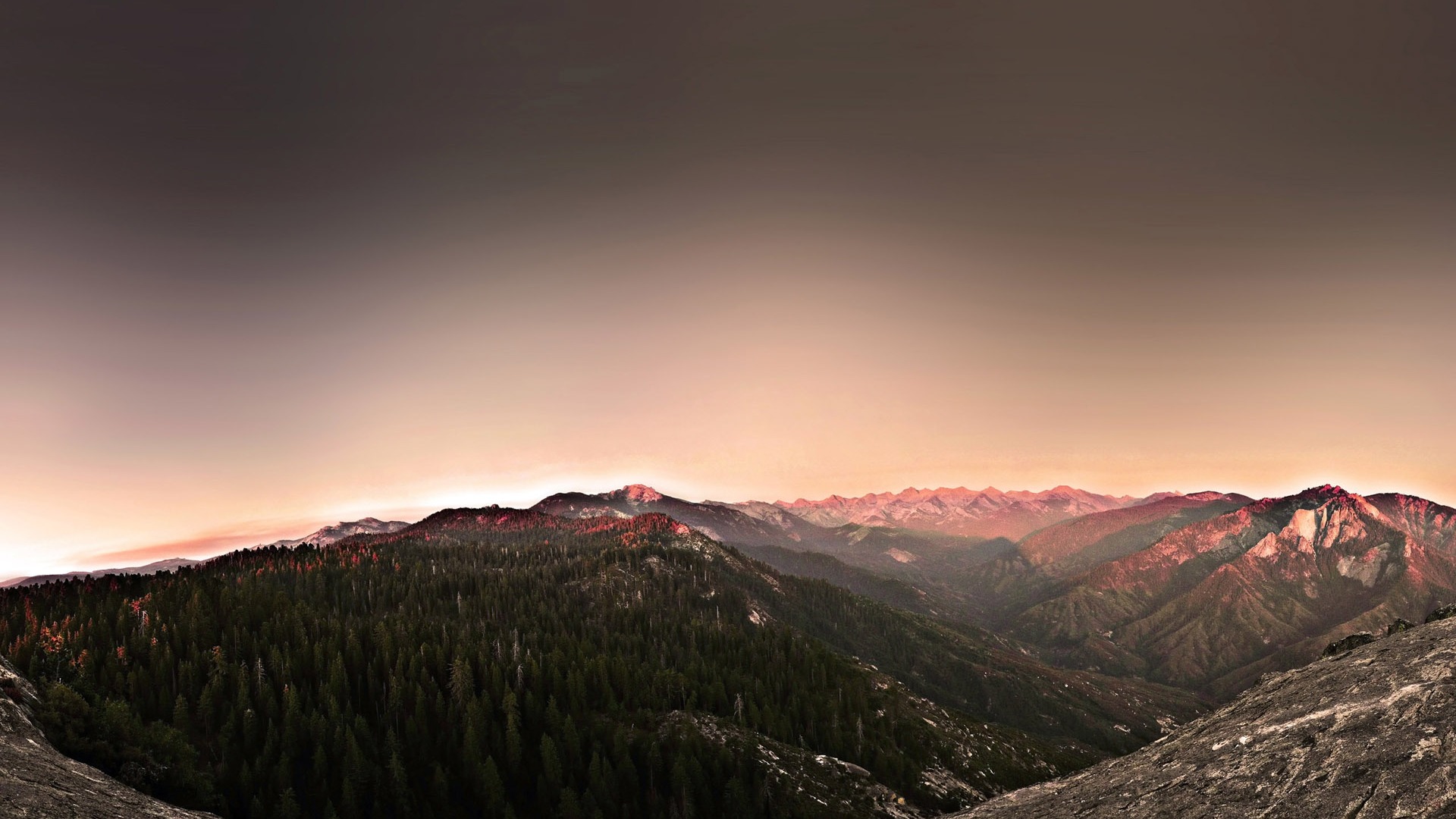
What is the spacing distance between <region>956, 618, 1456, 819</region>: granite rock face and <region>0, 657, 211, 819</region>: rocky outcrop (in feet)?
346

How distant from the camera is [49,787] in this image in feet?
230

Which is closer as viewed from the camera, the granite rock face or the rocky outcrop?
the granite rock face

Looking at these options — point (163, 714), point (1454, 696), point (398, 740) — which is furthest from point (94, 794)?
point (1454, 696)

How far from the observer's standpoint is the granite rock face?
45.9 meters

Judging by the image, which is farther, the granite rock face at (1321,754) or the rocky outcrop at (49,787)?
the rocky outcrop at (49,787)

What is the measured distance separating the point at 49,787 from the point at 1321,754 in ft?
427

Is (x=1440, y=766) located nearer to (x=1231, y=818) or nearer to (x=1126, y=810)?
(x=1231, y=818)

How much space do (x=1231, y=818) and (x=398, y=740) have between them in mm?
190698

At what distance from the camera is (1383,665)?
63844 mm

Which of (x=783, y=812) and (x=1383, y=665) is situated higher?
(x=1383, y=665)

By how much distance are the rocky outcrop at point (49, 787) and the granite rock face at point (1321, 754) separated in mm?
105503

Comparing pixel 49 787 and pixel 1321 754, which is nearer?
pixel 1321 754

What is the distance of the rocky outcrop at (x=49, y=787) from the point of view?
63188 millimetres

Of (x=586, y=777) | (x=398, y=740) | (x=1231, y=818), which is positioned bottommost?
(x=586, y=777)
